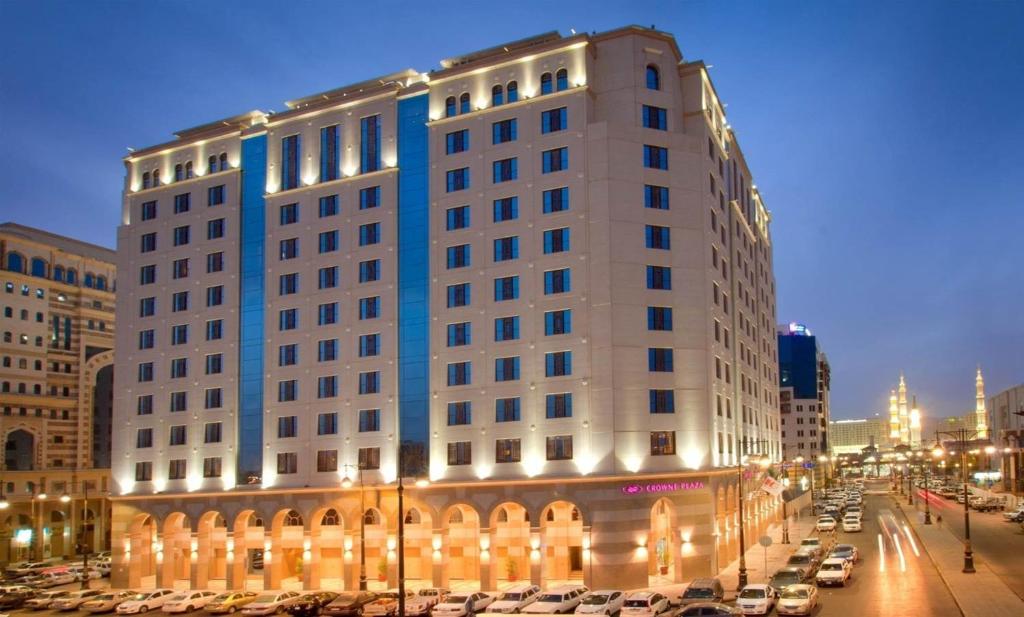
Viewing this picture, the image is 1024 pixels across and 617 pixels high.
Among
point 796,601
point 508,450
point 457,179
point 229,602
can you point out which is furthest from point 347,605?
point 457,179

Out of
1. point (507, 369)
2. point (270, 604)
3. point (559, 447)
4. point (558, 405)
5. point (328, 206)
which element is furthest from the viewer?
point (328, 206)

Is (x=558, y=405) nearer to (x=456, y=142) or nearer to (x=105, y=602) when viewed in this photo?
(x=456, y=142)

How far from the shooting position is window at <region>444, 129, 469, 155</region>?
72000mm

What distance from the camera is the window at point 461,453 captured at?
68688 mm

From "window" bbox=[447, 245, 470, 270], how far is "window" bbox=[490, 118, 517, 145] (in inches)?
315

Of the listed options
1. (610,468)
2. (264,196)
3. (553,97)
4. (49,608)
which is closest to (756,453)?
(610,468)

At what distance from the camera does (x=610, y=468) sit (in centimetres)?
6375

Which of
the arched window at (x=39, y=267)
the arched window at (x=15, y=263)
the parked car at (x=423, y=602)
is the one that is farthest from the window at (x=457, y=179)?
the arched window at (x=39, y=267)

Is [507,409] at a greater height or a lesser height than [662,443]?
greater

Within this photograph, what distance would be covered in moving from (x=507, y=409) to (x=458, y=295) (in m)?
9.19

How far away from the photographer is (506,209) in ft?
229

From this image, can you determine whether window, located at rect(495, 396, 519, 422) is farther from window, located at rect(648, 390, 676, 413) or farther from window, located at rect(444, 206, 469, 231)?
window, located at rect(444, 206, 469, 231)

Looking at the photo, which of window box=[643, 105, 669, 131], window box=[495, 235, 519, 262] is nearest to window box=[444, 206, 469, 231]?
window box=[495, 235, 519, 262]

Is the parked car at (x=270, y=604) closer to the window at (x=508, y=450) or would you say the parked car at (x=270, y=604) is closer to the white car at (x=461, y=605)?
the white car at (x=461, y=605)
